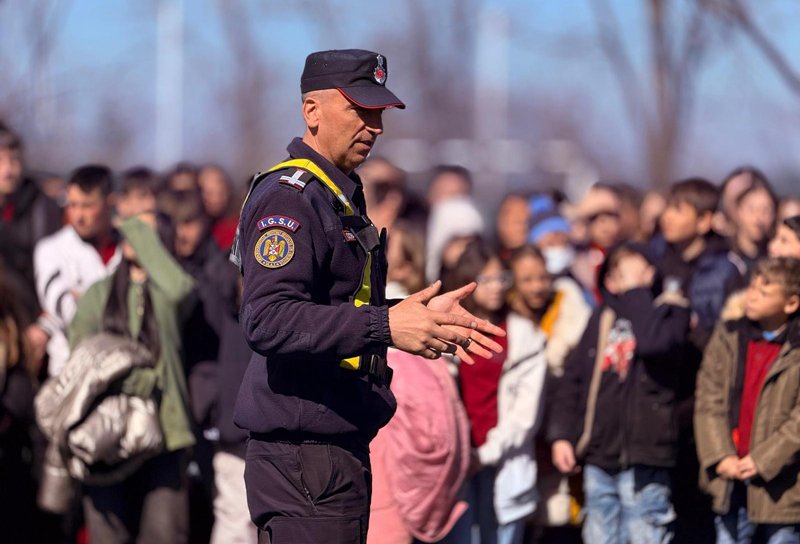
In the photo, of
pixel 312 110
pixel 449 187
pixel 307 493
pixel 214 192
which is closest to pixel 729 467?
pixel 307 493

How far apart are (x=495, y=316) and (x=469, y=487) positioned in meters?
0.92

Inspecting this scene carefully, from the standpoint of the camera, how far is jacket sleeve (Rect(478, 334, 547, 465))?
25.0 feet

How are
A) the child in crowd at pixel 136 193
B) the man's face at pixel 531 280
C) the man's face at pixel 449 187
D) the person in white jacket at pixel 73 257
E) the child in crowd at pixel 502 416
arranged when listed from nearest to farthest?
the child in crowd at pixel 502 416, the man's face at pixel 531 280, the person in white jacket at pixel 73 257, the child in crowd at pixel 136 193, the man's face at pixel 449 187

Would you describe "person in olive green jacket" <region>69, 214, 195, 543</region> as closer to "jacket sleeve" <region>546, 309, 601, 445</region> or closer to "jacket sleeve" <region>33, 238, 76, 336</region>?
"jacket sleeve" <region>33, 238, 76, 336</region>

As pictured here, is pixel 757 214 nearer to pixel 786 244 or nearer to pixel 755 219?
pixel 755 219

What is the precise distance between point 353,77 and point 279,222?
59 centimetres

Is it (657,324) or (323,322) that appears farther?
(657,324)

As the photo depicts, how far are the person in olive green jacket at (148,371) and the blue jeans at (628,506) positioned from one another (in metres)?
2.10

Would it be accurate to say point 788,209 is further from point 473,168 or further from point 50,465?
point 473,168

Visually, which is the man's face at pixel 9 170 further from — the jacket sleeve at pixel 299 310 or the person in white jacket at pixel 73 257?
the jacket sleeve at pixel 299 310

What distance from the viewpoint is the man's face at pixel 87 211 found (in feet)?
28.4

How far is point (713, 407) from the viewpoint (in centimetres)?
738

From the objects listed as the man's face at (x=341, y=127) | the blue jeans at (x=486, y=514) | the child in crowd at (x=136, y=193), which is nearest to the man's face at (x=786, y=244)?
the blue jeans at (x=486, y=514)

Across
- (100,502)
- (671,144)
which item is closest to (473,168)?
(671,144)
